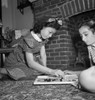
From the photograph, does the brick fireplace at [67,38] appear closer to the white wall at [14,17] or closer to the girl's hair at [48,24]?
the white wall at [14,17]

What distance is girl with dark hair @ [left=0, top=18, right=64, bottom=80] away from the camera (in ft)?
4.23

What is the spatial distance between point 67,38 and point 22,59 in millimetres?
1059

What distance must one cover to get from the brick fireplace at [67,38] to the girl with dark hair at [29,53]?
86 cm

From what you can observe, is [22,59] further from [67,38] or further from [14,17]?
[14,17]

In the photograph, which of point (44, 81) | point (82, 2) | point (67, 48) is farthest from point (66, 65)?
point (44, 81)

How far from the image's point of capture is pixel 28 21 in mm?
2916

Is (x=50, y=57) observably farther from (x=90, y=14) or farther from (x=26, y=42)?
(x=26, y=42)

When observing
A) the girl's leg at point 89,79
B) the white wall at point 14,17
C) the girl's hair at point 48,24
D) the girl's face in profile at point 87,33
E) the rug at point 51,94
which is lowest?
the rug at point 51,94

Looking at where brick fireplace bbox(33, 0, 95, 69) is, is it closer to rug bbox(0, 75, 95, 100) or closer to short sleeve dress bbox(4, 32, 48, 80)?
short sleeve dress bbox(4, 32, 48, 80)

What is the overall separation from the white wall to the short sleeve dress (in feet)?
4.96

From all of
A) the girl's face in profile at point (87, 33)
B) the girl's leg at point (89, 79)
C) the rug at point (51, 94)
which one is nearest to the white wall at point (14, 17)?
the girl's face in profile at point (87, 33)

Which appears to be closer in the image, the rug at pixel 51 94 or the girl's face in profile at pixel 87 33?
the rug at pixel 51 94

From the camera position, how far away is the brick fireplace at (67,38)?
88.7 inches

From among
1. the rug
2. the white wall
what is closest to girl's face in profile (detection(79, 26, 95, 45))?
the rug
